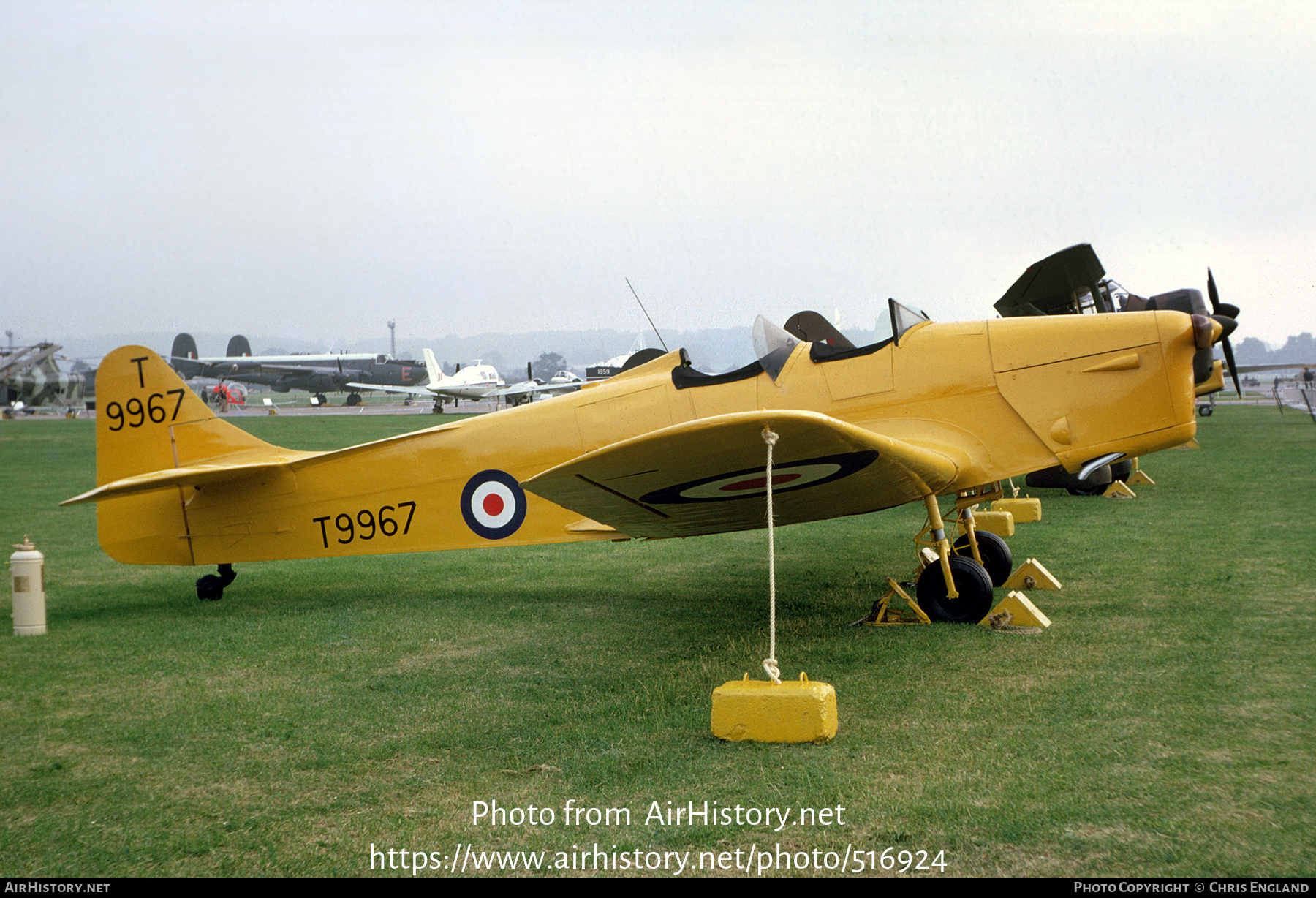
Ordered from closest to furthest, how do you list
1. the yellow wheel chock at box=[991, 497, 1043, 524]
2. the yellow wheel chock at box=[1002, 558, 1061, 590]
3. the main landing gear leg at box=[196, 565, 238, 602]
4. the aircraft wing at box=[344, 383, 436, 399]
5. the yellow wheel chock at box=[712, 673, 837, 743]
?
the yellow wheel chock at box=[712, 673, 837, 743]
the yellow wheel chock at box=[1002, 558, 1061, 590]
the main landing gear leg at box=[196, 565, 238, 602]
the yellow wheel chock at box=[991, 497, 1043, 524]
the aircraft wing at box=[344, 383, 436, 399]

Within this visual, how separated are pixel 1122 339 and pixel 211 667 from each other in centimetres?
575

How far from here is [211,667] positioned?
Answer: 5.15 meters

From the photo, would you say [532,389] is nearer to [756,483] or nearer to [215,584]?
[215,584]

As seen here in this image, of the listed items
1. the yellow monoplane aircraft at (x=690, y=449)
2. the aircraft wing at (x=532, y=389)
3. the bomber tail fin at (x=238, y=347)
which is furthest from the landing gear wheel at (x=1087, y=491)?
the bomber tail fin at (x=238, y=347)

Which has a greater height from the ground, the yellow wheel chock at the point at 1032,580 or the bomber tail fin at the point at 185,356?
the bomber tail fin at the point at 185,356

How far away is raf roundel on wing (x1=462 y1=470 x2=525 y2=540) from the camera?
254 inches

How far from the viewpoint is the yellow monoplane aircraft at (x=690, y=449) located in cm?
456

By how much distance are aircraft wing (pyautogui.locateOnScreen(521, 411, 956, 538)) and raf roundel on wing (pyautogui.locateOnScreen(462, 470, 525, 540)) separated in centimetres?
112

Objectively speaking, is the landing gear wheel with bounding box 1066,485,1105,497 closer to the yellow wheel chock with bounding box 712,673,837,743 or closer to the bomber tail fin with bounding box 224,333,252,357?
the yellow wheel chock with bounding box 712,673,837,743

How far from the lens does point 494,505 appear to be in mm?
6488

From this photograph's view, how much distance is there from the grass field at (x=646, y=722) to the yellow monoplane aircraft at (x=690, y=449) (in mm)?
639

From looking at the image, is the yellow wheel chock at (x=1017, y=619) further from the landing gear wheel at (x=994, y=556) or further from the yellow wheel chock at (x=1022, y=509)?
the yellow wheel chock at (x=1022, y=509)

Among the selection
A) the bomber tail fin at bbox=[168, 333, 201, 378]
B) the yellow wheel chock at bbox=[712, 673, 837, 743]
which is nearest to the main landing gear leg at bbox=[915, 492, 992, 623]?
the yellow wheel chock at bbox=[712, 673, 837, 743]

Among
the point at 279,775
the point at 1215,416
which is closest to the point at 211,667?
the point at 279,775
